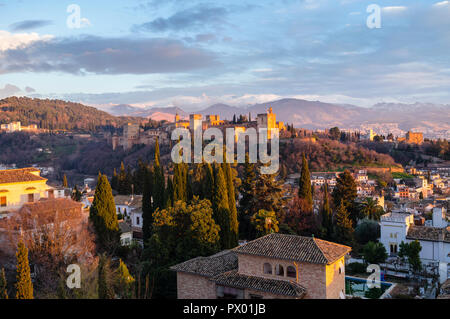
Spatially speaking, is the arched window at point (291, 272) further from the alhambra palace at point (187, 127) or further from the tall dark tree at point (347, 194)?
the alhambra palace at point (187, 127)

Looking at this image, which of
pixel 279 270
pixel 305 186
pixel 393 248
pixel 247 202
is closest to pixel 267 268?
pixel 279 270

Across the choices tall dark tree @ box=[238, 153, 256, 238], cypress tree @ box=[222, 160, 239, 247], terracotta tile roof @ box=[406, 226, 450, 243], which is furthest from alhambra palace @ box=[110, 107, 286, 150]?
cypress tree @ box=[222, 160, 239, 247]

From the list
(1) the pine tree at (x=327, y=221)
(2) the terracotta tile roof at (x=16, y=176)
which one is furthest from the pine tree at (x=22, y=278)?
(1) the pine tree at (x=327, y=221)

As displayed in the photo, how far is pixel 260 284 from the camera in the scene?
1417 centimetres

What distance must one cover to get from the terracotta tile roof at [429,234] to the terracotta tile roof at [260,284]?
13867 mm

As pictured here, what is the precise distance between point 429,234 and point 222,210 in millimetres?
12857

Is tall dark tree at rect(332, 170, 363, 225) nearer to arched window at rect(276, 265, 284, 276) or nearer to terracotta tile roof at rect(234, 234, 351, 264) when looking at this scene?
terracotta tile roof at rect(234, 234, 351, 264)

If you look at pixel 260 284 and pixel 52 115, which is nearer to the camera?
pixel 260 284

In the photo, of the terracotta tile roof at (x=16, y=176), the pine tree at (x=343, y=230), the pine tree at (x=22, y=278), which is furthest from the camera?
the pine tree at (x=343, y=230)

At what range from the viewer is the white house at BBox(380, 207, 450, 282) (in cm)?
2353

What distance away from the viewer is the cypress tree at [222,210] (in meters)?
20.9

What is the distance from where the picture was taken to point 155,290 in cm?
1695

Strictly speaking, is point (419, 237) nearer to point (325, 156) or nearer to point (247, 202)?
point (247, 202)
